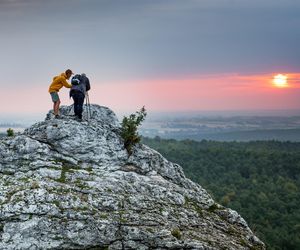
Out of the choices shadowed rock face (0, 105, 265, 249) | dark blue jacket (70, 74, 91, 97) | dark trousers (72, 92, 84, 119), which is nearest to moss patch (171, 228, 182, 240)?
shadowed rock face (0, 105, 265, 249)

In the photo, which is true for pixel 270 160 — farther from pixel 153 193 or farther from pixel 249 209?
pixel 153 193

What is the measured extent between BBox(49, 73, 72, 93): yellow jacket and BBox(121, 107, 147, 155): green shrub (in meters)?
4.06

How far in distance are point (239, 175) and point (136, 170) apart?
148 metres

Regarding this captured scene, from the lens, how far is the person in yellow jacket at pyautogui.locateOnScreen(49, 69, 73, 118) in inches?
1045

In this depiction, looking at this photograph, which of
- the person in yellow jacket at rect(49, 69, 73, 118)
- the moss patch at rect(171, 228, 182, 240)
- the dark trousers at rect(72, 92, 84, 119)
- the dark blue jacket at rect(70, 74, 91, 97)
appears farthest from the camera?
the dark blue jacket at rect(70, 74, 91, 97)

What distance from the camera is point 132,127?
25.8 metres

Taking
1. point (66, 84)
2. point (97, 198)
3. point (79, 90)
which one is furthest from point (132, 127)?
point (97, 198)

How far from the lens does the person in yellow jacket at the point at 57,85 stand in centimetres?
2655

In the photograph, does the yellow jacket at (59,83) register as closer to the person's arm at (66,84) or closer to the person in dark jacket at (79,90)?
the person's arm at (66,84)

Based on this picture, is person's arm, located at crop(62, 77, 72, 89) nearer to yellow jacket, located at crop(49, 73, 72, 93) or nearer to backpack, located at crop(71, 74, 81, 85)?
yellow jacket, located at crop(49, 73, 72, 93)

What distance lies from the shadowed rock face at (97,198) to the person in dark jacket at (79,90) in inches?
36.2

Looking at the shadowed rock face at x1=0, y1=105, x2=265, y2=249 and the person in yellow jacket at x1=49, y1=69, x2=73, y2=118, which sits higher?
the person in yellow jacket at x1=49, y1=69, x2=73, y2=118

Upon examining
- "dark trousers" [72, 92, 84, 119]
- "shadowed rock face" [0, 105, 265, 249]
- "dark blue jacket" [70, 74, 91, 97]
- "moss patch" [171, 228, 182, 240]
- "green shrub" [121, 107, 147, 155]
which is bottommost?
"moss patch" [171, 228, 182, 240]

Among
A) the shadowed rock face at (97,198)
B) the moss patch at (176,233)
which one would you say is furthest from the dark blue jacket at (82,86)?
the moss patch at (176,233)
